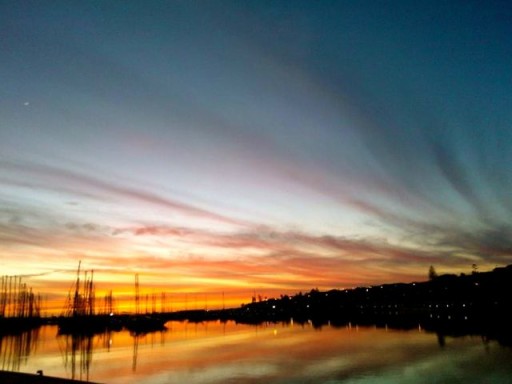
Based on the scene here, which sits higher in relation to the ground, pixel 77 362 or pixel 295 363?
pixel 77 362

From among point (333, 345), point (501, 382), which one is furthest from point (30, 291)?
point (501, 382)

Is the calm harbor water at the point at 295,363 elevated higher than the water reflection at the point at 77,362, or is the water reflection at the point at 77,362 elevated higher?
the water reflection at the point at 77,362

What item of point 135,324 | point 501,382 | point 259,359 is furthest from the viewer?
point 135,324

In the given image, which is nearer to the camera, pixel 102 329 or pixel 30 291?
pixel 102 329

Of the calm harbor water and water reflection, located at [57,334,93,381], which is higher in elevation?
water reflection, located at [57,334,93,381]

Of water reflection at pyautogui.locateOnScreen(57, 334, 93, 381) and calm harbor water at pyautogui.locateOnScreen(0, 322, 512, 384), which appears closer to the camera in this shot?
calm harbor water at pyautogui.locateOnScreen(0, 322, 512, 384)

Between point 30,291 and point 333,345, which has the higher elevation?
point 30,291

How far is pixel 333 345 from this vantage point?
71125 mm

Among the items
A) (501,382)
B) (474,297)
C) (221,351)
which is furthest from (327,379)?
(474,297)

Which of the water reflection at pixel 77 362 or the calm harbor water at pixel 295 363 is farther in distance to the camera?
the water reflection at pixel 77 362

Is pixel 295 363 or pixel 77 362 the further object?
pixel 77 362

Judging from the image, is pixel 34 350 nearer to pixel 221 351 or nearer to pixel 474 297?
pixel 221 351

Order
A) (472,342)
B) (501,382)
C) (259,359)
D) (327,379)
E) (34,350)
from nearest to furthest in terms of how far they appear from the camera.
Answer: (501,382)
(327,379)
(259,359)
(472,342)
(34,350)

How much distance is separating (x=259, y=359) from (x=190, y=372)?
11.4 m
